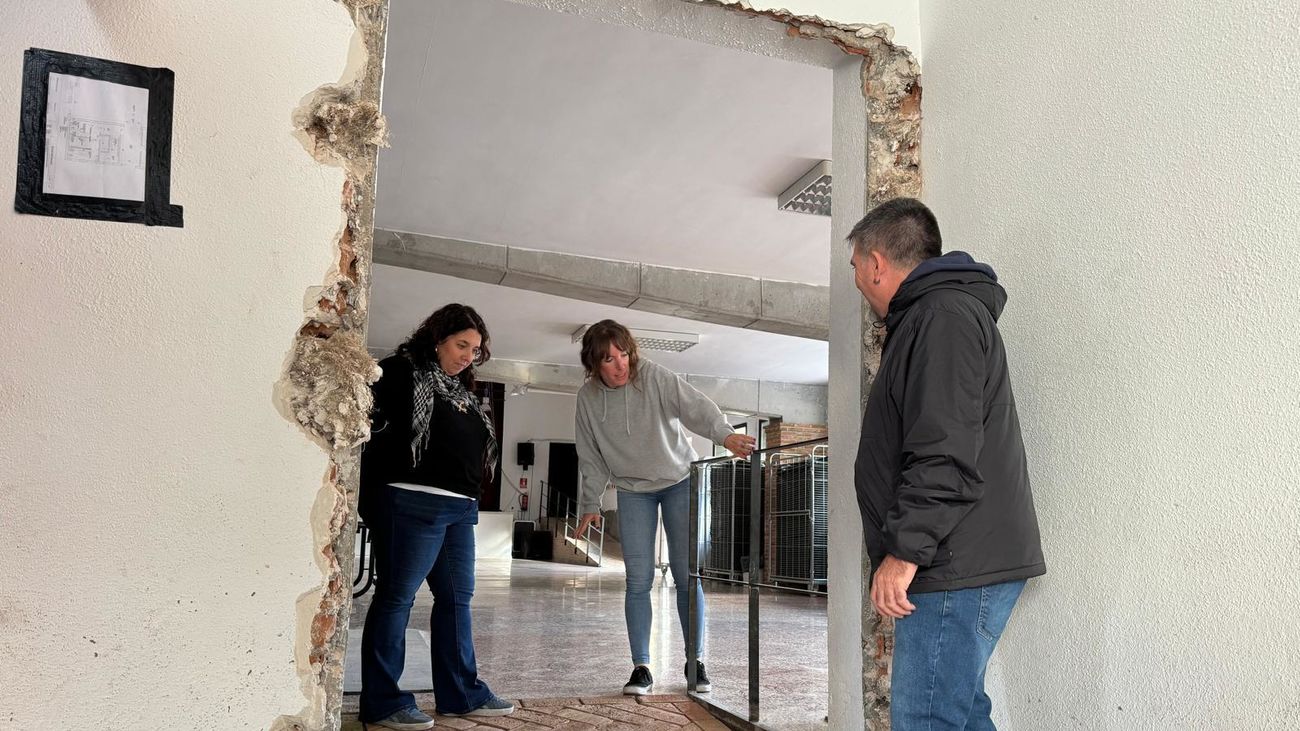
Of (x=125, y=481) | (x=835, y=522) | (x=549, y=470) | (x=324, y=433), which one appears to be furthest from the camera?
(x=549, y=470)

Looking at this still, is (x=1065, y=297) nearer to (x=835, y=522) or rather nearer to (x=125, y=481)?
(x=835, y=522)

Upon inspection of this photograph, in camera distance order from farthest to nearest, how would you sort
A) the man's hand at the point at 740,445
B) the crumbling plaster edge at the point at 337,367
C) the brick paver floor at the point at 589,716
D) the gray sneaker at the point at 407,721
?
the man's hand at the point at 740,445 → the brick paver floor at the point at 589,716 → the gray sneaker at the point at 407,721 → the crumbling plaster edge at the point at 337,367

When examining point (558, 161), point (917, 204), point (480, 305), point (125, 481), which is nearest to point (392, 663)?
point (125, 481)

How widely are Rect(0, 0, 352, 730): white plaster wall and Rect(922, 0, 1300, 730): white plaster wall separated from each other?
1.45 meters

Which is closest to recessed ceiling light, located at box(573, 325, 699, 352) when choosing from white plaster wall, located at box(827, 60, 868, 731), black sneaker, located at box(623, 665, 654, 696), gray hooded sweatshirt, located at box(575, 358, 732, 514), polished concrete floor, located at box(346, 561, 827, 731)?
polished concrete floor, located at box(346, 561, 827, 731)

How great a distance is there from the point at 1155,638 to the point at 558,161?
4414mm

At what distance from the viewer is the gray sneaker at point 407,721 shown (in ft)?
9.52

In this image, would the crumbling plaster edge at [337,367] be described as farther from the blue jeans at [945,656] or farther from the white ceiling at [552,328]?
the white ceiling at [552,328]

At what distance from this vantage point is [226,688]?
1.73 meters

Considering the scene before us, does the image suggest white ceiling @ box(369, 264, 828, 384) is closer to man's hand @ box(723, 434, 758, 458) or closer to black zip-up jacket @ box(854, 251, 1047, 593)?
man's hand @ box(723, 434, 758, 458)

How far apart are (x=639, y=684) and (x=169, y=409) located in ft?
7.46

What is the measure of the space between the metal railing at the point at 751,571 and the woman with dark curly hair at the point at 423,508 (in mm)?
834

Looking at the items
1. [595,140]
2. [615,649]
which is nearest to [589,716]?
[615,649]

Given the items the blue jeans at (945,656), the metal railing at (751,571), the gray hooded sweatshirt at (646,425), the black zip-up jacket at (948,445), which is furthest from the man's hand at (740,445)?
the blue jeans at (945,656)
